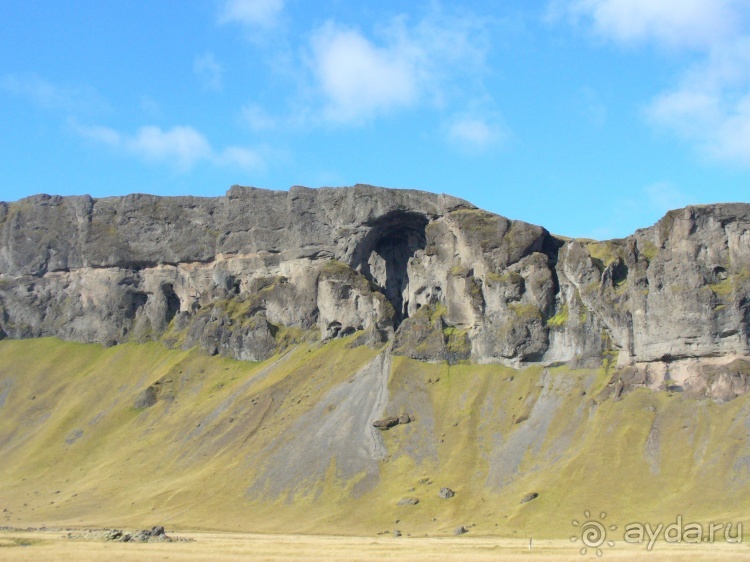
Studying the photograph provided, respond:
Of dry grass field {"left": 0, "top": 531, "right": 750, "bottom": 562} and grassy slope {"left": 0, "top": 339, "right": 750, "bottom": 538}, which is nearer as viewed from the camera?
dry grass field {"left": 0, "top": 531, "right": 750, "bottom": 562}

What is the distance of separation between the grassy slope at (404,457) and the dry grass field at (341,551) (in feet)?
78.6

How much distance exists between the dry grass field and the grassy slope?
2396 cm

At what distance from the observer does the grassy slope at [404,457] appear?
126 metres

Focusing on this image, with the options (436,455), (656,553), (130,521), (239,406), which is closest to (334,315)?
(239,406)

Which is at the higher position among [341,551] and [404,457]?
[404,457]

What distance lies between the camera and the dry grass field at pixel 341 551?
260ft

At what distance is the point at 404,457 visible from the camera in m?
152

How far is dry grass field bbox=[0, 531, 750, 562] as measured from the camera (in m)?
79.2

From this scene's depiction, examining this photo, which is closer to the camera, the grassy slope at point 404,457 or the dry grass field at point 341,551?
the dry grass field at point 341,551

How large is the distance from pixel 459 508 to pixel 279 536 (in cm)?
2773

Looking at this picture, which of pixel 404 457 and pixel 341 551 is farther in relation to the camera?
pixel 404 457

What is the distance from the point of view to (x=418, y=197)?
19938cm

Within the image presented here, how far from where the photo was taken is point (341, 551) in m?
86.2

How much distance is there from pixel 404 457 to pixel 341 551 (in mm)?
66054
